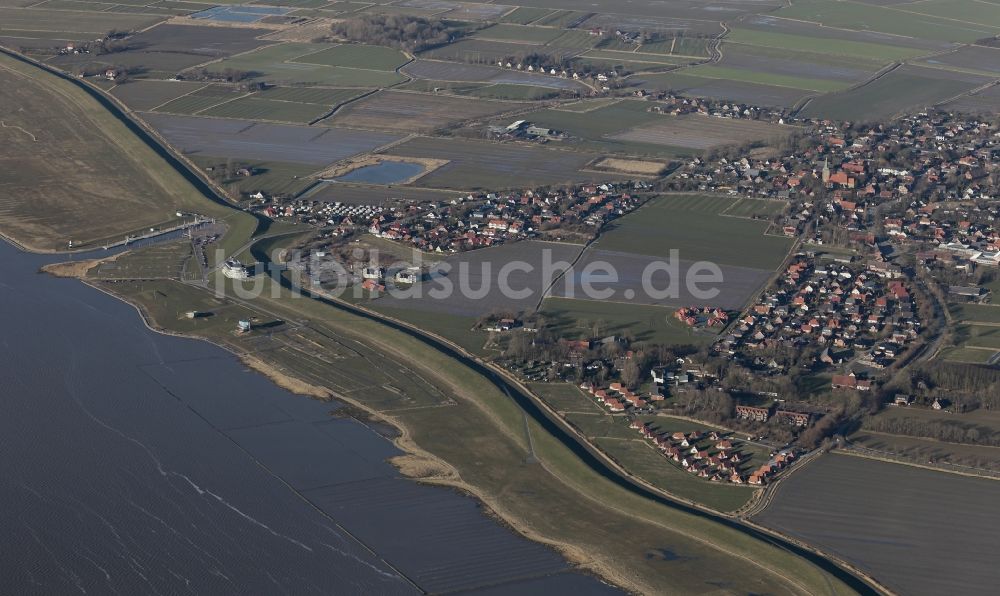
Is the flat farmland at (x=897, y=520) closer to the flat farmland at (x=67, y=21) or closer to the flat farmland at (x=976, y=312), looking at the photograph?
the flat farmland at (x=976, y=312)

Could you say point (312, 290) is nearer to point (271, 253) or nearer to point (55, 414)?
point (271, 253)

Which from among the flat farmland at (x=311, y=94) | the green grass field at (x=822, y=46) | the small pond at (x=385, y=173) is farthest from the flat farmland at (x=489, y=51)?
the small pond at (x=385, y=173)

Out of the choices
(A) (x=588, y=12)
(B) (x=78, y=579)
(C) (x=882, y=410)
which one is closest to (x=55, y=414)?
(B) (x=78, y=579)

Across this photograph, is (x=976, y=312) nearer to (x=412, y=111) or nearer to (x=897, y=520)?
(x=897, y=520)


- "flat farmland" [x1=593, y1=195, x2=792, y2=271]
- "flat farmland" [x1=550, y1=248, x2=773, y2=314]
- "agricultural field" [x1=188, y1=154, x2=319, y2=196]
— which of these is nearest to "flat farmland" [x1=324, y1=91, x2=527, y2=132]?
"agricultural field" [x1=188, y1=154, x2=319, y2=196]

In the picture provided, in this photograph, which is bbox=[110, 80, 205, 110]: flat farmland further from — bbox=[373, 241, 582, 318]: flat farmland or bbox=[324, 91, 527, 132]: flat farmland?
bbox=[373, 241, 582, 318]: flat farmland

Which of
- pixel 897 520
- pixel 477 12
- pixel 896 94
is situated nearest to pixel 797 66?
pixel 896 94
